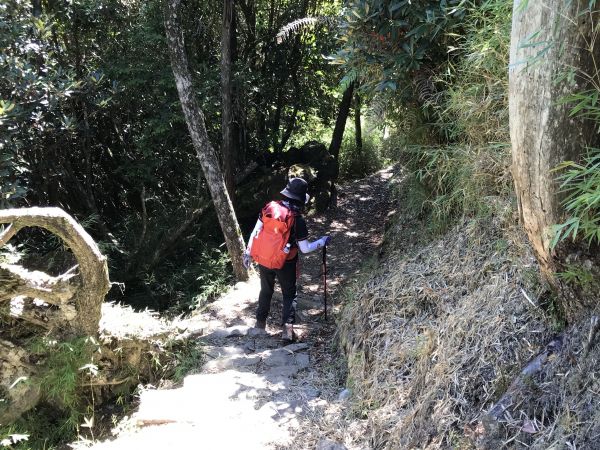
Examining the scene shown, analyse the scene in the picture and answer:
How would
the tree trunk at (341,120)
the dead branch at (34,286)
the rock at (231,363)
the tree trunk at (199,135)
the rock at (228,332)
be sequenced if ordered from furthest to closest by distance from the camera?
the tree trunk at (341,120), the tree trunk at (199,135), the rock at (228,332), the rock at (231,363), the dead branch at (34,286)

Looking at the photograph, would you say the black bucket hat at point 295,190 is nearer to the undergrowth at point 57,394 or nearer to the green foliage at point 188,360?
the green foliage at point 188,360

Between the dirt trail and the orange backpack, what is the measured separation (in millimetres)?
949

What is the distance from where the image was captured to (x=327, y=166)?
11.2 m

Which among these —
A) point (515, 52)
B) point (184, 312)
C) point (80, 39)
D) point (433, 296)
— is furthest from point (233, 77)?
point (515, 52)

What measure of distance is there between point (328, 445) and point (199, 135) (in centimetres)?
473

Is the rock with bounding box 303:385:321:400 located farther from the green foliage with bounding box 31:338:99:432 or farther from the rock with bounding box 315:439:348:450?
the green foliage with bounding box 31:338:99:432

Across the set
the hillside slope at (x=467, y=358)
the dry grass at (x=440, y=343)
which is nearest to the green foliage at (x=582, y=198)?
the hillside slope at (x=467, y=358)

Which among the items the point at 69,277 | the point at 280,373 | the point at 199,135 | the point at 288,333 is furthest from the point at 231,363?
the point at 199,135

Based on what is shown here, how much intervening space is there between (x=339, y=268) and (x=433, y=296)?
426cm

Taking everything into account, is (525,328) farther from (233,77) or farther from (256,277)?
(233,77)

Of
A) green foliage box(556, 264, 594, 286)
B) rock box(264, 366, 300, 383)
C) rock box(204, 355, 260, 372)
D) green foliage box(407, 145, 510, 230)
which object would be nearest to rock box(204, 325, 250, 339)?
rock box(204, 355, 260, 372)

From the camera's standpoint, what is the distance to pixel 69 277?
426 cm

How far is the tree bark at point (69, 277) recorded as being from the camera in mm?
3877

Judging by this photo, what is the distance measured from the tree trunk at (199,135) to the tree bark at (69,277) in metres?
2.95
